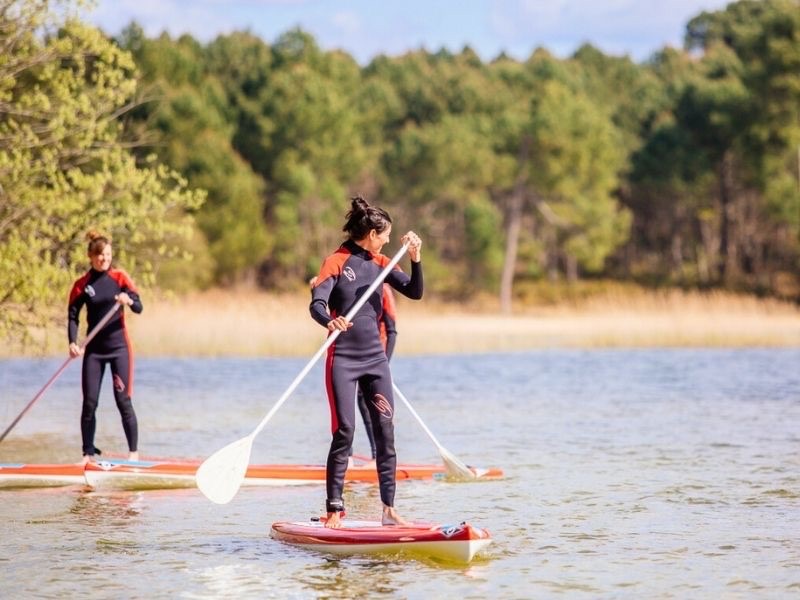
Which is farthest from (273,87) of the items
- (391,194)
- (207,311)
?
(207,311)

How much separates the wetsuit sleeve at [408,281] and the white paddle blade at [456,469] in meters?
3.34

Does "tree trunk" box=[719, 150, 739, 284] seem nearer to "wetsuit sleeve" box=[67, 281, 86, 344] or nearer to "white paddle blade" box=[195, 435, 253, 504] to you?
"wetsuit sleeve" box=[67, 281, 86, 344]

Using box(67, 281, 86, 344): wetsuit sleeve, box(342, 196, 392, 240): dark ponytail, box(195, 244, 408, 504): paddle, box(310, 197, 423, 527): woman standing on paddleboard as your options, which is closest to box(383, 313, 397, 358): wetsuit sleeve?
box(67, 281, 86, 344): wetsuit sleeve

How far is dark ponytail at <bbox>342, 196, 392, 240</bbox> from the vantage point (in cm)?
843

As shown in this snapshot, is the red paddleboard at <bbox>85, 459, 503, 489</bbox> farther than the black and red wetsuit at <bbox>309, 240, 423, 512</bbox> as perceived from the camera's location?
Yes

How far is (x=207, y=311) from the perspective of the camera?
110 feet

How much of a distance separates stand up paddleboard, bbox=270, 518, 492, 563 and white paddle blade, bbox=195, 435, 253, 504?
0.50 metres

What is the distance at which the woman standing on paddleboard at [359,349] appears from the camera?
841cm

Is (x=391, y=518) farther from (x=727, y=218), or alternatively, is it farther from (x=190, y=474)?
(x=727, y=218)

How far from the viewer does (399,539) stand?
817 centimetres

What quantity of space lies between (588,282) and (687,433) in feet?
145

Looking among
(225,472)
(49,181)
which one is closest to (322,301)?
(225,472)

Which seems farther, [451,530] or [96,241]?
[96,241]

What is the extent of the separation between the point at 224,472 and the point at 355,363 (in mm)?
1180
